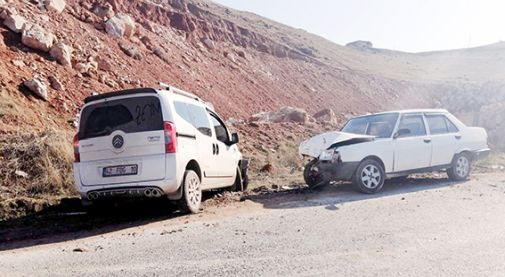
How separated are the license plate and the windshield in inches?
205

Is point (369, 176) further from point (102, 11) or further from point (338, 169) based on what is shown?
point (102, 11)

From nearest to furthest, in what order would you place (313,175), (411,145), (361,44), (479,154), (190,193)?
1. (190,193)
2. (313,175)
3. (411,145)
4. (479,154)
5. (361,44)

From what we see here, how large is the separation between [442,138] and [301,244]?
663 cm

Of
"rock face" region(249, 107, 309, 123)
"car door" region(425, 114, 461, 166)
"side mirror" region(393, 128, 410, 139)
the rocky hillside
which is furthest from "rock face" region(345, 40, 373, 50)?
"side mirror" region(393, 128, 410, 139)

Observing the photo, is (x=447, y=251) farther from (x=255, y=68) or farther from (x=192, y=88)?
(x=255, y=68)

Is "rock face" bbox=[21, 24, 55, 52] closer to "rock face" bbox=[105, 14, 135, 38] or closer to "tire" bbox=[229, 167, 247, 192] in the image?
"rock face" bbox=[105, 14, 135, 38]

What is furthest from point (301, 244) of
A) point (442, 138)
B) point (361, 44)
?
point (361, 44)

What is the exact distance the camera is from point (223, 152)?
373 inches

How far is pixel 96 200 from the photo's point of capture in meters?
7.66

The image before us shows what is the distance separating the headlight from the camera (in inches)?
377

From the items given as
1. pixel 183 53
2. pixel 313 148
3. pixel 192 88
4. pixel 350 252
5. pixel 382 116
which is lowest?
pixel 350 252

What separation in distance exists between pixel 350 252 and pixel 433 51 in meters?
109

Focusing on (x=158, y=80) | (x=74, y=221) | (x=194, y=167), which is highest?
(x=158, y=80)

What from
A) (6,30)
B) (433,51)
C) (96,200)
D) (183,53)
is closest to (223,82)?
(183,53)
